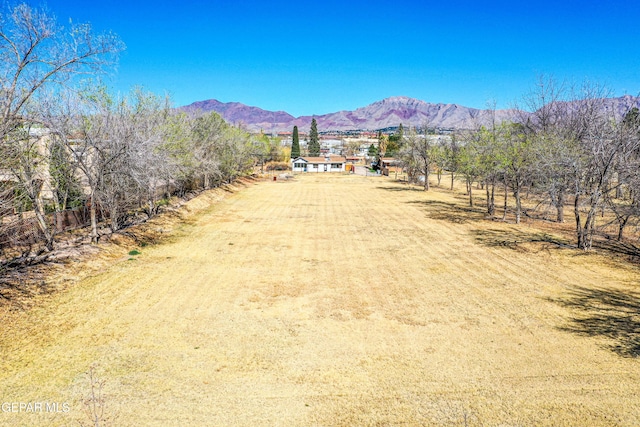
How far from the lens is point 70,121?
628 inches

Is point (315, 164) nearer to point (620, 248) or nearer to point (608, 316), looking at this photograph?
point (620, 248)

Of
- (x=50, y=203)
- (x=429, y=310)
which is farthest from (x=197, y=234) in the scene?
(x=429, y=310)

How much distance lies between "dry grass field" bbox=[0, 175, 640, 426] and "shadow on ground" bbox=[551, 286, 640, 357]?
0.21 ft

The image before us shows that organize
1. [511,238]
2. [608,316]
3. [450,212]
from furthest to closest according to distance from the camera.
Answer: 1. [450,212]
2. [511,238]
3. [608,316]

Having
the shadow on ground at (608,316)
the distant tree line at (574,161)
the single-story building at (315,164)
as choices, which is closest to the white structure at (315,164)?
the single-story building at (315,164)

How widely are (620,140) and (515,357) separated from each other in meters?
14.3

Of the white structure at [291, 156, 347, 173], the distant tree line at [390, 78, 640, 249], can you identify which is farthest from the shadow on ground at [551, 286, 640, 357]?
the white structure at [291, 156, 347, 173]

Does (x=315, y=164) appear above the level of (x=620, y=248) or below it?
above

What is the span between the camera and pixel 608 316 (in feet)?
38.8

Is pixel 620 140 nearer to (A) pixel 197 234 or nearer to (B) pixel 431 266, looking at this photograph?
(B) pixel 431 266

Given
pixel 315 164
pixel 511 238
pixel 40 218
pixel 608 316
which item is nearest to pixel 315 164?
pixel 315 164

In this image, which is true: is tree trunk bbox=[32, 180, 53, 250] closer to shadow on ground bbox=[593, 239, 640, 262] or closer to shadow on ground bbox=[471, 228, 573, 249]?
shadow on ground bbox=[471, 228, 573, 249]

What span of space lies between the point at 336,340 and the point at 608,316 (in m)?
9.06

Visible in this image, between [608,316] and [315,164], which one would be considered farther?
[315,164]
